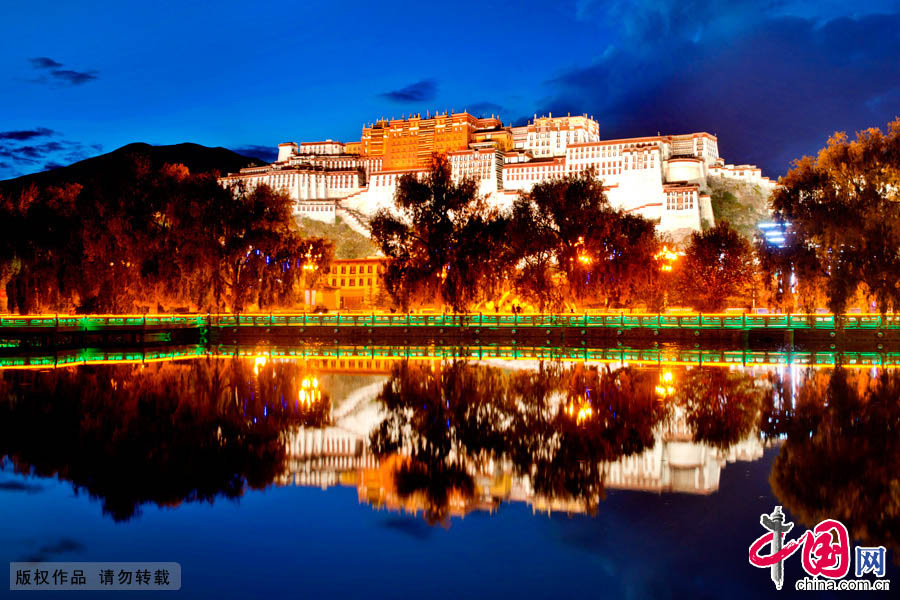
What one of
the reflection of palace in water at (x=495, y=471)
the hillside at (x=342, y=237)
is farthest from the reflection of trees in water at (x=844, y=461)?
the hillside at (x=342, y=237)

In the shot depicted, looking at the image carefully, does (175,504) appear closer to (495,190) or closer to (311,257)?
(311,257)

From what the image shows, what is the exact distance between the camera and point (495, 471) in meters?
12.6

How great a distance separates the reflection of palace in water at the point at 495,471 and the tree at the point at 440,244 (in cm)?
3194

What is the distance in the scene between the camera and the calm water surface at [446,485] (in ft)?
28.8

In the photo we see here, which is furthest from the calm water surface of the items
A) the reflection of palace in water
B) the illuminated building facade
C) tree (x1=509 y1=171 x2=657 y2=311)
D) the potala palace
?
the potala palace

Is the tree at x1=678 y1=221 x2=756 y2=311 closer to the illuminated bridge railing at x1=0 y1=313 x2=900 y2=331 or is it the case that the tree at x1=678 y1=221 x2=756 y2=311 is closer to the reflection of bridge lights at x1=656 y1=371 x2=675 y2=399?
the illuminated bridge railing at x1=0 y1=313 x2=900 y2=331

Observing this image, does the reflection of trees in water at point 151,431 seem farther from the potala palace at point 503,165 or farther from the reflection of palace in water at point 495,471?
the potala palace at point 503,165

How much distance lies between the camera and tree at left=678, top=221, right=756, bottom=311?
69.4 m

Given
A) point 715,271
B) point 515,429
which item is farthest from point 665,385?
point 715,271

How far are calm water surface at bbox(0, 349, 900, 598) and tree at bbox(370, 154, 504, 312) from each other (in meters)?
26.4

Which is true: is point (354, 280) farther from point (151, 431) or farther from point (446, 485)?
point (446, 485)

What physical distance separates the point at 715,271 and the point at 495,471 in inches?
2430

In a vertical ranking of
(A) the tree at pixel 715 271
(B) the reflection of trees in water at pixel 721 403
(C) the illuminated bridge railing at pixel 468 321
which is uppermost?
(A) the tree at pixel 715 271

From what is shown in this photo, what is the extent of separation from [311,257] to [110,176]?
12.3 metres
